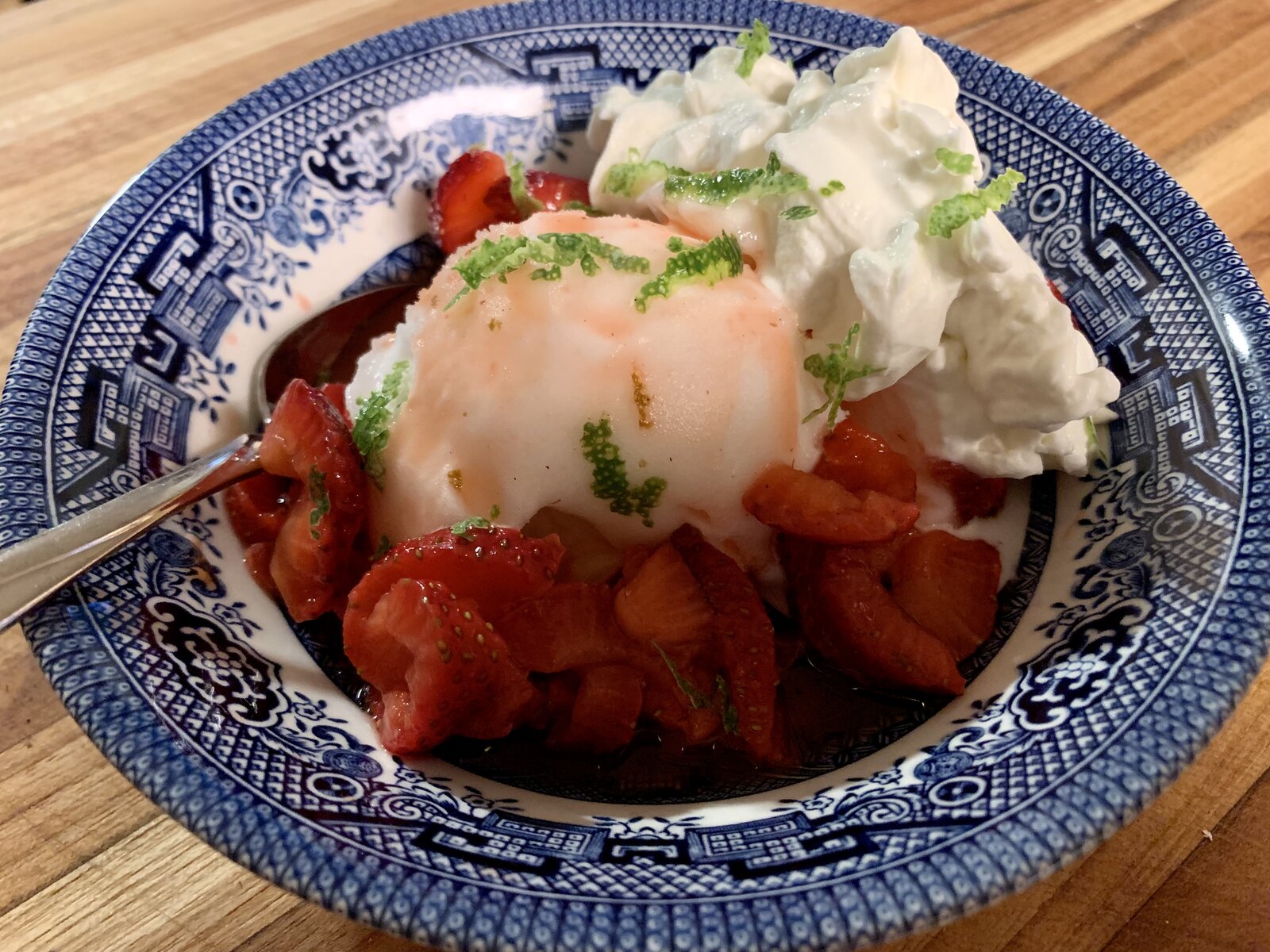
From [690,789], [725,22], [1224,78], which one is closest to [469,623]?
[690,789]

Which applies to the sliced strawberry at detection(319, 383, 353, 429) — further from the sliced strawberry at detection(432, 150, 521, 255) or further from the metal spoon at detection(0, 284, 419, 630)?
the sliced strawberry at detection(432, 150, 521, 255)

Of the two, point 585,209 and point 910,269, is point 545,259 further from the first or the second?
point 910,269

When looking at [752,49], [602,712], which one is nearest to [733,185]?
[752,49]

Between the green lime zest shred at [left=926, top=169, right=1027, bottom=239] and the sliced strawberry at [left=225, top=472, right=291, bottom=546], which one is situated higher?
the green lime zest shred at [left=926, top=169, right=1027, bottom=239]

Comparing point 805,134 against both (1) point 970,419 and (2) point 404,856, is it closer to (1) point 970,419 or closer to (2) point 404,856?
(1) point 970,419

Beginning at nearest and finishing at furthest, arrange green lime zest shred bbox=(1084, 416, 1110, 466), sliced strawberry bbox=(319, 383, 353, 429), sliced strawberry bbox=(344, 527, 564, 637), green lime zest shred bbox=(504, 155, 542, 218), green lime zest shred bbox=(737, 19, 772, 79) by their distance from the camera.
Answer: sliced strawberry bbox=(344, 527, 564, 637)
green lime zest shred bbox=(1084, 416, 1110, 466)
sliced strawberry bbox=(319, 383, 353, 429)
green lime zest shred bbox=(737, 19, 772, 79)
green lime zest shred bbox=(504, 155, 542, 218)

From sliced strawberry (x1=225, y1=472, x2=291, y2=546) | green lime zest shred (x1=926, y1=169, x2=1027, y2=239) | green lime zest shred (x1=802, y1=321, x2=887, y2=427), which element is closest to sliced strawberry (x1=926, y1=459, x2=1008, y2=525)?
green lime zest shred (x1=802, y1=321, x2=887, y2=427)

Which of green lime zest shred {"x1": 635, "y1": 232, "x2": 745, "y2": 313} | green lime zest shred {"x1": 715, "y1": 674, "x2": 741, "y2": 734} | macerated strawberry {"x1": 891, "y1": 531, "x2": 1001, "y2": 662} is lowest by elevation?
green lime zest shred {"x1": 715, "y1": 674, "x2": 741, "y2": 734}
